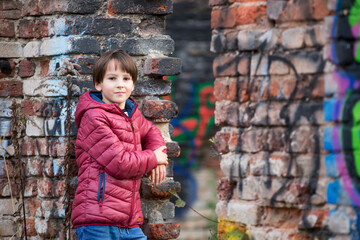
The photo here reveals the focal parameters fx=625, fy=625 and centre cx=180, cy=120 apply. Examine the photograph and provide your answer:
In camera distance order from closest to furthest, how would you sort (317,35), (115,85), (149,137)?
(317,35) < (115,85) < (149,137)

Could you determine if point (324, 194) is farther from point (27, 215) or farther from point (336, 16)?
point (27, 215)

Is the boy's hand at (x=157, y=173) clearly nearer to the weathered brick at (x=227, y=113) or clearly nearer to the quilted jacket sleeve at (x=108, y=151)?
the quilted jacket sleeve at (x=108, y=151)

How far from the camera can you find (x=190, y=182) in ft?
25.2

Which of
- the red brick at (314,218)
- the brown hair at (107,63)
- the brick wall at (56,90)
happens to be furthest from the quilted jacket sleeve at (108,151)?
the red brick at (314,218)

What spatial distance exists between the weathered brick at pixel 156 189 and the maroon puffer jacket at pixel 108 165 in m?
0.49

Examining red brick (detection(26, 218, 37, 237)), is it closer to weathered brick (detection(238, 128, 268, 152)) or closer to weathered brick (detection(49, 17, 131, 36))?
weathered brick (detection(49, 17, 131, 36))

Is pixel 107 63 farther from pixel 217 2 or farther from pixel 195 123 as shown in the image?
pixel 195 123

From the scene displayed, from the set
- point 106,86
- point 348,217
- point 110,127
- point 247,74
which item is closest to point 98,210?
point 110,127

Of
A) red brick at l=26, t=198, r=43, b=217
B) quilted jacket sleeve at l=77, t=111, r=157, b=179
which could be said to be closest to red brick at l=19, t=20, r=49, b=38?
quilted jacket sleeve at l=77, t=111, r=157, b=179

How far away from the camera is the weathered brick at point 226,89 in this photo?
2.59 metres

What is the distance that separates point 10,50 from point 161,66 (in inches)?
41.3

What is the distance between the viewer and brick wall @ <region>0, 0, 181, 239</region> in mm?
3764

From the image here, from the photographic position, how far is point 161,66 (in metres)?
3.91

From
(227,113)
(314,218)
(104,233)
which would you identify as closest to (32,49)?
(104,233)
